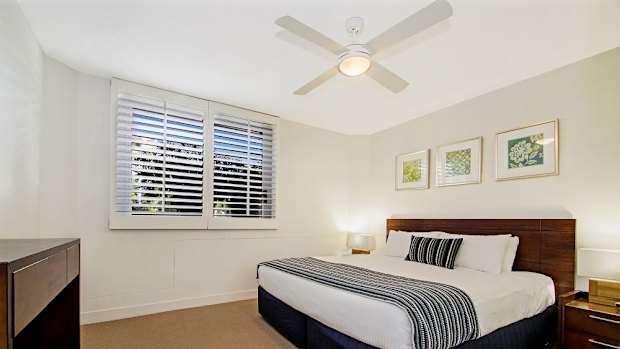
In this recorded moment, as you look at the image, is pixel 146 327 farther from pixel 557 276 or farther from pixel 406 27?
pixel 557 276

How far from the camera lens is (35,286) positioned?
108cm

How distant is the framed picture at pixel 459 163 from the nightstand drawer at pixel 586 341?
1760 mm

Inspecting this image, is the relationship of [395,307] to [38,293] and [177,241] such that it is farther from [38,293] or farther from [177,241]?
[177,241]

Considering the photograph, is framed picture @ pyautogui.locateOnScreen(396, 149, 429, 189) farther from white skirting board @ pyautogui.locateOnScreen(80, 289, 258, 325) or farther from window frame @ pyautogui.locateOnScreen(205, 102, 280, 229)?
white skirting board @ pyautogui.locateOnScreen(80, 289, 258, 325)

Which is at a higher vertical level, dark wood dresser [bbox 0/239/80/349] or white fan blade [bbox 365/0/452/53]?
white fan blade [bbox 365/0/452/53]

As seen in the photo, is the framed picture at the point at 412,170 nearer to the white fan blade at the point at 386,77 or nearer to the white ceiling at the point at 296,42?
the white ceiling at the point at 296,42

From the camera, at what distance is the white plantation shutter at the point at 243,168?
171 inches

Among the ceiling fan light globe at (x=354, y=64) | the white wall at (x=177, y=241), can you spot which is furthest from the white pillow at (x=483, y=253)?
the white wall at (x=177, y=241)

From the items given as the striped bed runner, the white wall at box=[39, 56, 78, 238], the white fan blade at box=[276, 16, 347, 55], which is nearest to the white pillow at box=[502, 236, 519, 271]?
the striped bed runner

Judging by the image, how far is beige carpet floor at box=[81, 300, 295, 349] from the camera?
2.91 meters

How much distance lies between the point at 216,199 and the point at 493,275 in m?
3.20

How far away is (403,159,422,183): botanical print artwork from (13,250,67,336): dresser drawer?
13.5ft

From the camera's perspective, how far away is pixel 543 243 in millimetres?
3186

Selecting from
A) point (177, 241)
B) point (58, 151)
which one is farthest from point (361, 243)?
point (58, 151)
